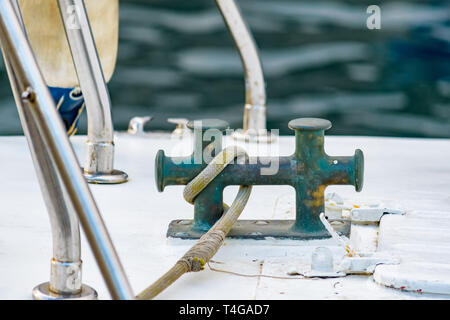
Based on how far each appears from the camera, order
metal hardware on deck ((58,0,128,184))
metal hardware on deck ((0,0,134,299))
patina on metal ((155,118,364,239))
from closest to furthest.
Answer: metal hardware on deck ((0,0,134,299))
patina on metal ((155,118,364,239))
metal hardware on deck ((58,0,128,184))

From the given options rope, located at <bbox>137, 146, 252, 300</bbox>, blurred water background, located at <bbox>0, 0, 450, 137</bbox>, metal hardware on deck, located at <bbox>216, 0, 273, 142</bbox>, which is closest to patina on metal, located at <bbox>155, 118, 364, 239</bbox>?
rope, located at <bbox>137, 146, 252, 300</bbox>

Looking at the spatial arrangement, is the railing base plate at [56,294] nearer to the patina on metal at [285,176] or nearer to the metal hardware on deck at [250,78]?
the patina on metal at [285,176]

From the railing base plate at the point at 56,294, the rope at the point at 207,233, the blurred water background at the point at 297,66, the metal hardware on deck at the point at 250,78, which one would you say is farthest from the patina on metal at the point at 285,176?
the blurred water background at the point at 297,66

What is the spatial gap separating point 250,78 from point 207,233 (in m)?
0.93

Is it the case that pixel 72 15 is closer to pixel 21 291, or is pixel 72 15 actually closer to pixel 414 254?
pixel 21 291

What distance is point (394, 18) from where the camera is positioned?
5.26m

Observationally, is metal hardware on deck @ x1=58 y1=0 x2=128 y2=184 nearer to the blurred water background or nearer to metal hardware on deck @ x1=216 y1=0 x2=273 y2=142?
metal hardware on deck @ x1=216 y1=0 x2=273 y2=142

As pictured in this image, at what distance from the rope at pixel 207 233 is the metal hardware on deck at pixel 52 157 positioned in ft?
0.51

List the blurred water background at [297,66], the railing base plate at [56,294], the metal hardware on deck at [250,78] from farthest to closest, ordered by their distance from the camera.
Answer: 1. the blurred water background at [297,66]
2. the metal hardware on deck at [250,78]
3. the railing base plate at [56,294]

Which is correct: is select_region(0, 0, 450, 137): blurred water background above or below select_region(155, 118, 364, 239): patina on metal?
above

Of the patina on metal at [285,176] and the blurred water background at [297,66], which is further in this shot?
the blurred water background at [297,66]

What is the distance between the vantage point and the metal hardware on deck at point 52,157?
876mm

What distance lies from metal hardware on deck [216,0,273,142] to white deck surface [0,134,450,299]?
0.39 ft

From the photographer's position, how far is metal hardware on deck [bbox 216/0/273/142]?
2088mm
